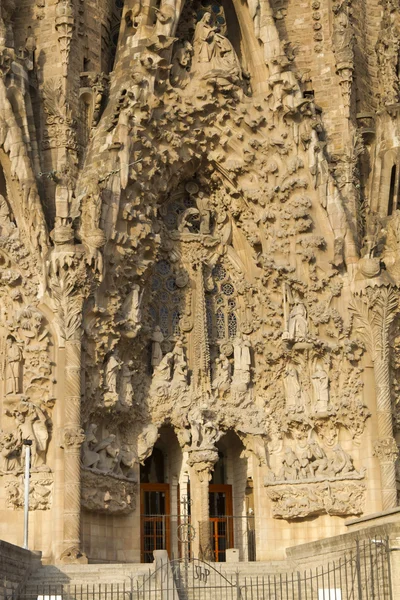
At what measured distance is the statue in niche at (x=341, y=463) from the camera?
23516 mm

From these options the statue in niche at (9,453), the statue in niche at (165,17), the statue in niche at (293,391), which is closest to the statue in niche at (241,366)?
the statue in niche at (293,391)

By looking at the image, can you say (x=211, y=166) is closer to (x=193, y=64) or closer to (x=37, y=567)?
(x=193, y=64)

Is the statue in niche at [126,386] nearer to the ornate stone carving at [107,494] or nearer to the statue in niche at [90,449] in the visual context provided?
the statue in niche at [90,449]

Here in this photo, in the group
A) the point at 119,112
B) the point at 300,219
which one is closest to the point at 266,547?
the point at 300,219

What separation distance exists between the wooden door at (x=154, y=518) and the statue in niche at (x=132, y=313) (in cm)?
340

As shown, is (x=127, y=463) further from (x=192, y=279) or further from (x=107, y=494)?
(x=192, y=279)

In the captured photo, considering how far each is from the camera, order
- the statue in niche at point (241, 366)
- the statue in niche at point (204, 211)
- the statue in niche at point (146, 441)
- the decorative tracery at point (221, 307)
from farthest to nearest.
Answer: the statue in niche at point (204, 211) → the decorative tracery at point (221, 307) → the statue in niche at point (241, 366) → the statue in niche at point (146, 441)

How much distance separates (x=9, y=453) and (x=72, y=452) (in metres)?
1.20

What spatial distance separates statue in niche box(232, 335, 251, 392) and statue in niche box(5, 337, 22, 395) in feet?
16.0

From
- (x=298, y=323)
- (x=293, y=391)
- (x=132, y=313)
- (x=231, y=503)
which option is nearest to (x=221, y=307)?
(x=298, y=323)

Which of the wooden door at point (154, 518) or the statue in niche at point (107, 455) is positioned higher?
the statue in niche at point (107, 455)

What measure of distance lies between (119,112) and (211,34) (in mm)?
3138

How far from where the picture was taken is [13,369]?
22.0m

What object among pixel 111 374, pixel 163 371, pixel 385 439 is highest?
pixel 163 371
